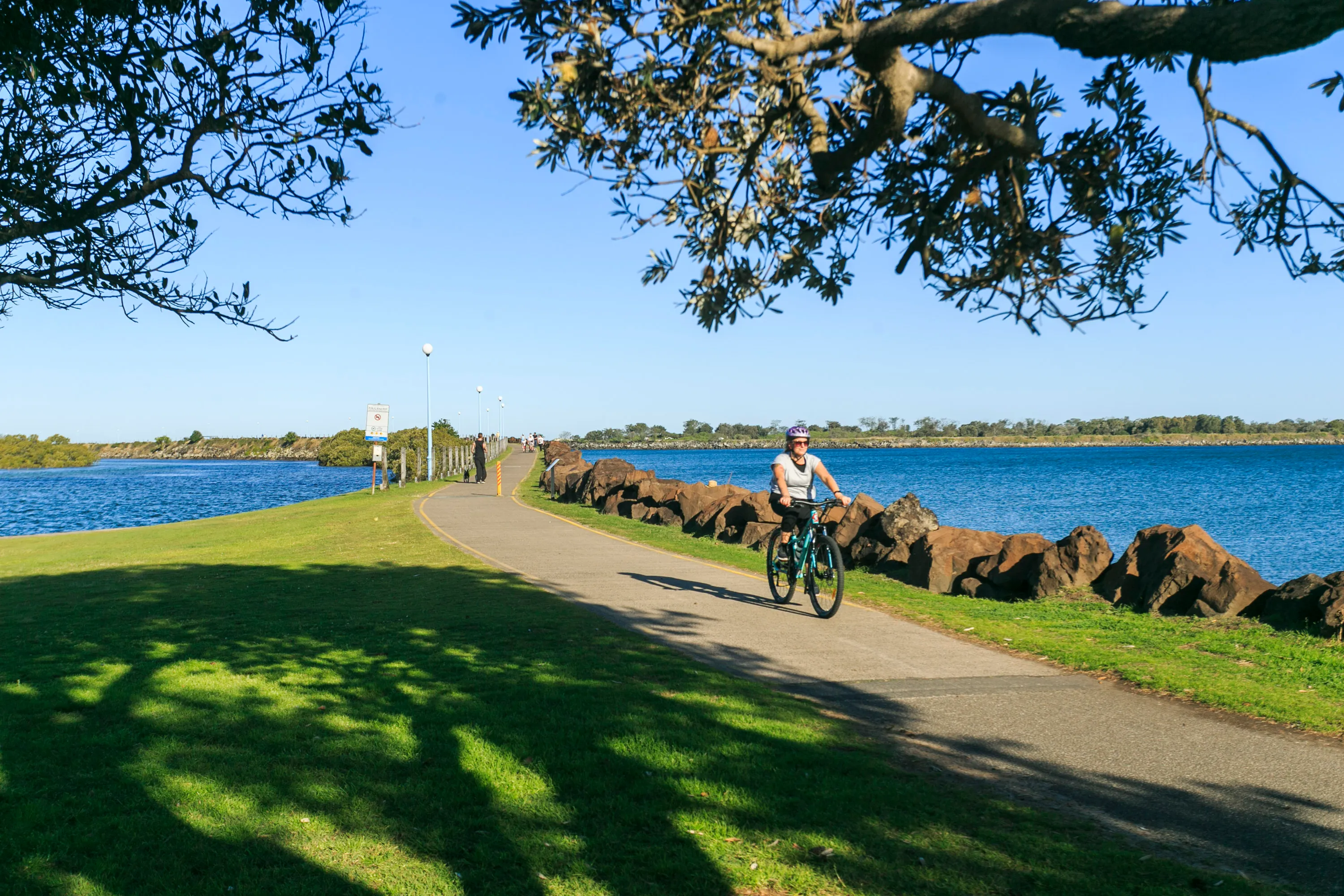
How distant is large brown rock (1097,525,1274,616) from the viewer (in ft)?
33.9

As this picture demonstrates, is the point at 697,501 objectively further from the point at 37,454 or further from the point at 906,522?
the point at 37,454

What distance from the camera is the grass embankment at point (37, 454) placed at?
14750 centimetres

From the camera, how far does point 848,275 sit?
6031 mm

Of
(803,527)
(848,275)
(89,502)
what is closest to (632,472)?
(803,527)

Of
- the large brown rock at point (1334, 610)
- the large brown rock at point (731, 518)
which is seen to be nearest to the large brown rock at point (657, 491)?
the large brown rock at point (731, 518)

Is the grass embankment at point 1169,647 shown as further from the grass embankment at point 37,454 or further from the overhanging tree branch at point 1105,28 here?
the grass embankment at point 37,454

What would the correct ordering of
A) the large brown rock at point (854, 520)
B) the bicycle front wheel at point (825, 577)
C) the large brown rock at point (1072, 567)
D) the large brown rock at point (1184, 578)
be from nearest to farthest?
the large brown rock at point (1184, 578), the bicycle front wheel at point (825, 577), the large brown rock at point (1072, 567), the large brown rock at point (854, 520)

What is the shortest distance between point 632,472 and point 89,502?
1428 inches

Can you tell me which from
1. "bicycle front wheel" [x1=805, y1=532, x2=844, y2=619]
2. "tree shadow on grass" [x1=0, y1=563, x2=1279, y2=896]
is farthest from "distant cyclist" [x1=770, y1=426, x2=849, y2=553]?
"tree shadow on grass" [x1=0, y1=563, x2=1279, y2=896]

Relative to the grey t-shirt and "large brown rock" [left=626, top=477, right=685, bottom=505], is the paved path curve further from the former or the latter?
"large brown rock" [left=626, top=477, right=685, bottom=505]

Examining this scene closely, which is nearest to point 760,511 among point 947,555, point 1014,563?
point 947,555

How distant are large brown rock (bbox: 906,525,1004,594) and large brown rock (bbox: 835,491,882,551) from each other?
187cm

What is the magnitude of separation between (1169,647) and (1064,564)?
3.37m

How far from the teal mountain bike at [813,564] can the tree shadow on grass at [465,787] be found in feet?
9.77
